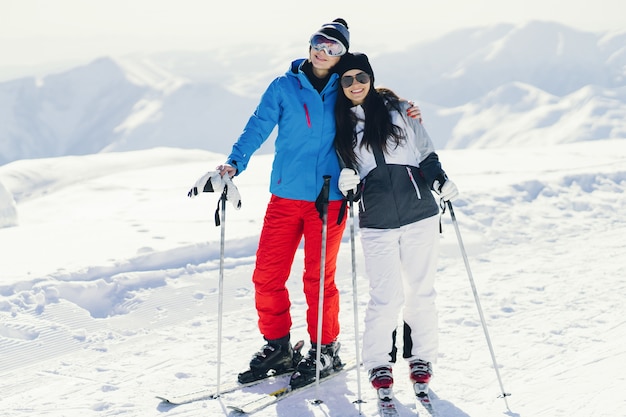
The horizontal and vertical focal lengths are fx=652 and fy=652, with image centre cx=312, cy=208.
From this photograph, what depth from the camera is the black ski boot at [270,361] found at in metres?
→ 4.01

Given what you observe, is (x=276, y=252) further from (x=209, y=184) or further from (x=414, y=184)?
(x=414, y=184)

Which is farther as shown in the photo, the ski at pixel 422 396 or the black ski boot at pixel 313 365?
the black ski boot at pixel 313 365

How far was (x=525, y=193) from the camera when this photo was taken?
9.20m

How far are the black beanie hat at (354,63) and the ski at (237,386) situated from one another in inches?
71.0

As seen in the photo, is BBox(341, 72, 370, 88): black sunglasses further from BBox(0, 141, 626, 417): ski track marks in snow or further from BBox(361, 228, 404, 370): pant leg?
BBox(0, 141, 626, 417): ski track marks in snow

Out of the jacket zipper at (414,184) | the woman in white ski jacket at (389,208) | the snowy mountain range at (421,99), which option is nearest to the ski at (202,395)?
the woman in white ski jacket at (389,208)

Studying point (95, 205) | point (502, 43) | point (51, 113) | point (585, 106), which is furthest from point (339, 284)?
point (502, 43)

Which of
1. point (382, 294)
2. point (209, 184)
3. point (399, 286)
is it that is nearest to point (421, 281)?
point (399, 286)

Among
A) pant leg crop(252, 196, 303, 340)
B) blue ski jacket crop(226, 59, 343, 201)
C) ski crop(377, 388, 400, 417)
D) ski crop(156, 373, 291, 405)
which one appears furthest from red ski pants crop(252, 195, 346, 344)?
ski crop(377, 388, 400, 417)

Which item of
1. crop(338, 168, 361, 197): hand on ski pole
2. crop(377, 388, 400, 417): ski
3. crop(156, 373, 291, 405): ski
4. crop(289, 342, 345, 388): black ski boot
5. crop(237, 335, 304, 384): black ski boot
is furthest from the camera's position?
crop(237, 335, 304, 384): black ski boot

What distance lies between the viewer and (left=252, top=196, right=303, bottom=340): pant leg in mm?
3900

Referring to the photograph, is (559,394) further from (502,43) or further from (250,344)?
(502,43)

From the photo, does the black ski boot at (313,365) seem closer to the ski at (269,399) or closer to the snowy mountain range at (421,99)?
the ski at (269,399)

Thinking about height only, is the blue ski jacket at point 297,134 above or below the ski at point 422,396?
above
